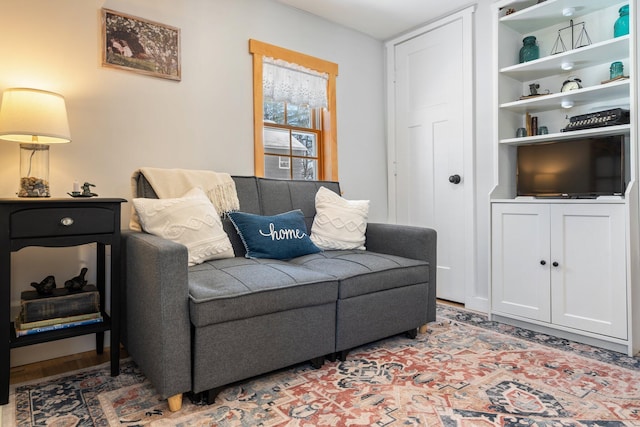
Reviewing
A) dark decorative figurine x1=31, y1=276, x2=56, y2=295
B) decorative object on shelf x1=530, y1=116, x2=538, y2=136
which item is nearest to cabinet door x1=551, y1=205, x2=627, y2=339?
decorative object on shelf x1=530, y1=116, x2=538, y2=136

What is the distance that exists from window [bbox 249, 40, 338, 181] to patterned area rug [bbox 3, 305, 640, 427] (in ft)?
5.29

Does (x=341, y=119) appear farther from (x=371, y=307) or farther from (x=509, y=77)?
(x=371, y=307)

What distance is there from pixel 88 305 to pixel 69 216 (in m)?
0.47

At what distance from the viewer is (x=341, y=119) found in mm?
3500

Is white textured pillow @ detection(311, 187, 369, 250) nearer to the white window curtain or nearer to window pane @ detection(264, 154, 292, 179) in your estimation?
window pane @ detection(264, 154, 292, 179)

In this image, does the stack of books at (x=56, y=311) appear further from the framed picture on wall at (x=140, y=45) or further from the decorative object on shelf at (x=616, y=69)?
the decorative object on shelf at (x=616, y=69)

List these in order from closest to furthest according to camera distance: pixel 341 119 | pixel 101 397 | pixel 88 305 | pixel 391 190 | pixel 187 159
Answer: pixel 101 397
pixel 88 305
pixel 187 159
pixel 341 119
pixel 391 190

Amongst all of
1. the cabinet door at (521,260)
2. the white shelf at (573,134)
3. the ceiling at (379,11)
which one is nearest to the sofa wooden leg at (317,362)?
the cabinet door at (521,260)

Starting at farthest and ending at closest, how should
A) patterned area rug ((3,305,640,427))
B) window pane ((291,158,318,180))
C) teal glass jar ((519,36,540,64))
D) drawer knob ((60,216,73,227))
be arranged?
window pane ((291,158,318,180)) < teal glass jar ((519,36,540,64)) < drawer knob ((60,216,73,227)) < patterned area rug ((3,305,640,427))

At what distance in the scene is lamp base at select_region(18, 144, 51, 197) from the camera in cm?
191

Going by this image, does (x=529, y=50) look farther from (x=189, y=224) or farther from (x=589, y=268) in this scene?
(x=189, y=224)

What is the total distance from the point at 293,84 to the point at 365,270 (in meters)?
1.79

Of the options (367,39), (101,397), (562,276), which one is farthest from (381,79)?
(101,397)

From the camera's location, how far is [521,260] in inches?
104
